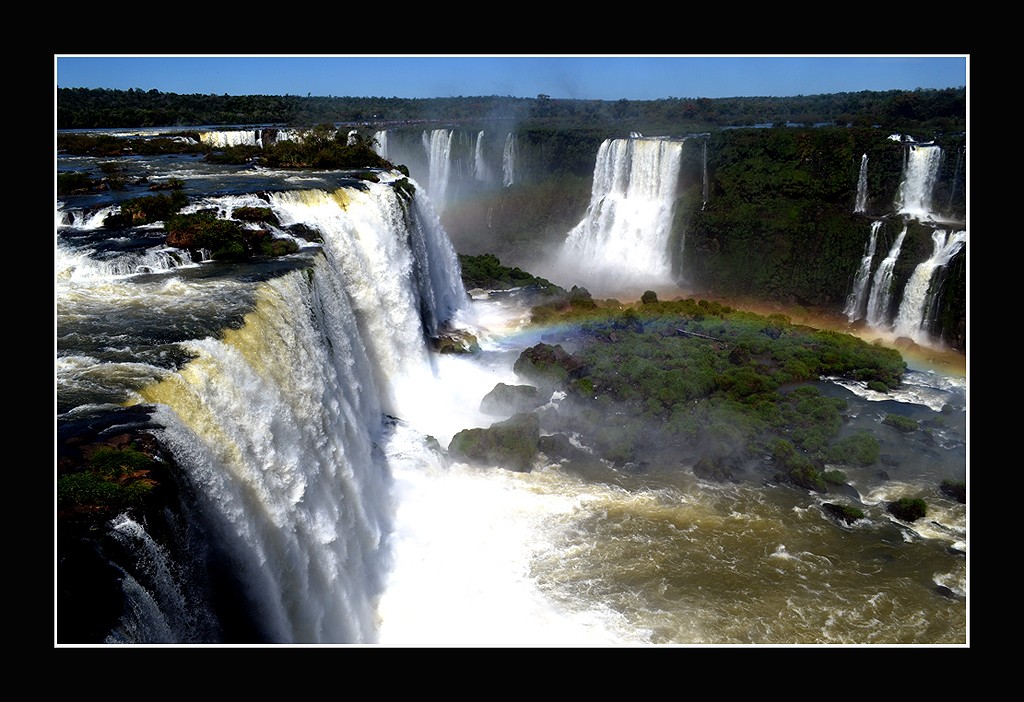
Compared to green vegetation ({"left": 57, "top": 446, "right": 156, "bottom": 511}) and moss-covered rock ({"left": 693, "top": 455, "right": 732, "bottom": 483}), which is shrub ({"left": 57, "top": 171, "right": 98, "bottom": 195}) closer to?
green vegetation ({"left": 57, "top": 446, "right": 156, "bottom": 511})

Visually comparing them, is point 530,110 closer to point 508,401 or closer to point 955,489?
point 508,401

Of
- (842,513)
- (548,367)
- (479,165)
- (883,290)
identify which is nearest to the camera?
(842,513)

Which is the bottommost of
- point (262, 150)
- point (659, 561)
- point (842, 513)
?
point (659, 561)

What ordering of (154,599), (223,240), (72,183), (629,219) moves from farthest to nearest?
(629,219), (72,183), (223,240), (154,599)

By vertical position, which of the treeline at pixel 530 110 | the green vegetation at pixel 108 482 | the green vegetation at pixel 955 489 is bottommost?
the green vegetation at pixel 955 489

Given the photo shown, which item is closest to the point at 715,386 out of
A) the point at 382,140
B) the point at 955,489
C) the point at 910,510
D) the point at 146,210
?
the point at 955,489

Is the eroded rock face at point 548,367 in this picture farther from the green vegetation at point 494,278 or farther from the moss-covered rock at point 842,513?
the green vegetation at point 494,278

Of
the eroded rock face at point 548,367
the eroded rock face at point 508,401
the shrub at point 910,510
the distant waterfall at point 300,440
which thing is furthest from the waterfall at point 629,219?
the shrub at point 910,510
